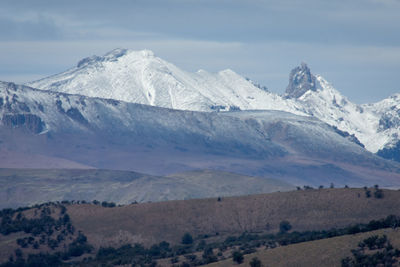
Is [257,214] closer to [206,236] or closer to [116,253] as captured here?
[206,236]

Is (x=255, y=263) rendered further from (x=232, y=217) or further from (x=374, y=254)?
(x=232, y=217)

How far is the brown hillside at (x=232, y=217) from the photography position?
182875 millimetres

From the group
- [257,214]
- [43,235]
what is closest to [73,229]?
[43,235]

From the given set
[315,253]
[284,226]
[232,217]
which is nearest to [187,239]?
[284,226]

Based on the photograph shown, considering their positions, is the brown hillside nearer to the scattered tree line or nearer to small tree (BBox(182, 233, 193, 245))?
small tree (BBox(182, 233, 193, 245))

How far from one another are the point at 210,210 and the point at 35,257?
48.8 metres

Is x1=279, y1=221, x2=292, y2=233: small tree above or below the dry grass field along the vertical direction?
above

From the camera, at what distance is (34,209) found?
197 metres

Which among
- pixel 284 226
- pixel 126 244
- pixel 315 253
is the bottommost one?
pixel 315 253

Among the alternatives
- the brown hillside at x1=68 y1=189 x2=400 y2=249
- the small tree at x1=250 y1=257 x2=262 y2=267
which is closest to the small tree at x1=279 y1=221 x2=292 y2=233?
the brown hillside at x1=68 y1=189 x2=400 y2=249

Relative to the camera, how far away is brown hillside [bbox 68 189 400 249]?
600 feet

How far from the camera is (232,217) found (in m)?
196

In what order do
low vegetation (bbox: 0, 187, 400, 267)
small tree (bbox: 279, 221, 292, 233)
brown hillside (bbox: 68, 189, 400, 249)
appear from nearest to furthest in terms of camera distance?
low vegetation (bbox: 0, 187, 400, 267), small tree (bbox: 279, 221, 292, 233), brown hillside (bbox: 68, 189, 400, 249)

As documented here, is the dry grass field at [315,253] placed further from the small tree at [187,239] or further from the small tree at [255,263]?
the small tree at [187,239]
